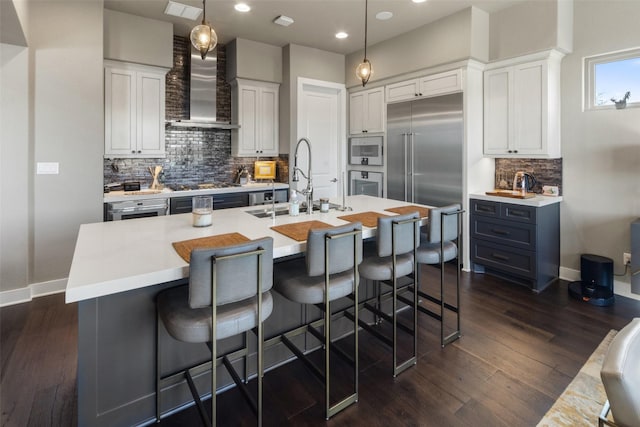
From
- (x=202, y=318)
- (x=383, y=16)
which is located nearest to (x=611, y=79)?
(x=383, y=16)

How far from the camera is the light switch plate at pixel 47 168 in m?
3.43

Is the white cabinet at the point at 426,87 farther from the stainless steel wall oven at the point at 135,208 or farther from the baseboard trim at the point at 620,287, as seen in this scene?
the stainless steel wall oven at the point at 135,208

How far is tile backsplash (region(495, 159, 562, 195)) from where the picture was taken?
3.96 metres

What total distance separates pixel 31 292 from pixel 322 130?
412 centimetres

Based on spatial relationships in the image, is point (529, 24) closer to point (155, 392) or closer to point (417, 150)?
point (417, 150)

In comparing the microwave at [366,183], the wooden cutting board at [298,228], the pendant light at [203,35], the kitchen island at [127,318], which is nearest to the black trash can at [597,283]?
the microwave at [366,183]

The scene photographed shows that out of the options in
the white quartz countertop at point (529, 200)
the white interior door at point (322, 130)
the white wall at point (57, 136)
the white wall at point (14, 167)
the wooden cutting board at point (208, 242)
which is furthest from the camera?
the white interior door at point (322, 130)

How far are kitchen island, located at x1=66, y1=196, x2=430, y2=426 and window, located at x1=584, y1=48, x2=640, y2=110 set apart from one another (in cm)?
363

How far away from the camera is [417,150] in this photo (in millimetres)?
4602

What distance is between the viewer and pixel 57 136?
11.4ft

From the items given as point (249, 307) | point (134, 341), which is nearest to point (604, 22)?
point (249, 307)

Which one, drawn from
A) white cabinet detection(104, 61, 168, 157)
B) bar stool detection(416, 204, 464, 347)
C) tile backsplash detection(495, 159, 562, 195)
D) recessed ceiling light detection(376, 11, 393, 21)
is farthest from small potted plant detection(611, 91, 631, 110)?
white cabinet detection(104, 61, 168, 157)

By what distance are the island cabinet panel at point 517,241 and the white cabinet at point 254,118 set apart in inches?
117

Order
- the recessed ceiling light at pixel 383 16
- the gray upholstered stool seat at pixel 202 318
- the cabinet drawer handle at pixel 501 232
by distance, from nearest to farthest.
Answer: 1. the gray upholstered stool seat at pixel 202 318
2. the cabinet drawer handle at pixel 501 232
3. the recessed ceiling light at pixel 383 16
